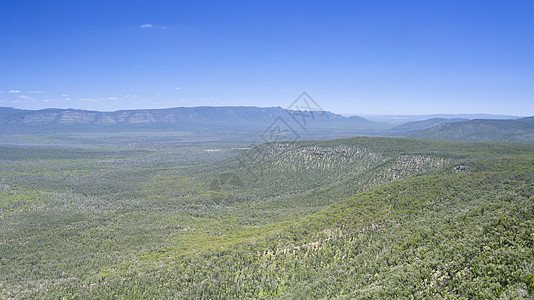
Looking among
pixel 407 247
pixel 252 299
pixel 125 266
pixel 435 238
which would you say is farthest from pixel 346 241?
pixel 125 266

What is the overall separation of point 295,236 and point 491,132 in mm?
189828

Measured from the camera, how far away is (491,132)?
17425 centimetres

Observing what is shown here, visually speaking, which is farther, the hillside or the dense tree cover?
the hillside

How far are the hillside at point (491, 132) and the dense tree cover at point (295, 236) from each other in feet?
338

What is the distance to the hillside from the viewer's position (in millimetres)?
160625

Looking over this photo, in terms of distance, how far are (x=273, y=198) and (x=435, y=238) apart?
1802 inches

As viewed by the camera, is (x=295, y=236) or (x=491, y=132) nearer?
(x=295, y=236)

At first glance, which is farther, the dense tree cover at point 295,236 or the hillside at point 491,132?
the hillside at point 491,132

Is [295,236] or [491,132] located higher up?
[491,132]

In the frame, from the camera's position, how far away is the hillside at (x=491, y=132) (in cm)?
16062

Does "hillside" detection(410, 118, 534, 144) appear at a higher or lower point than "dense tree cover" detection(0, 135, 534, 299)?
higher

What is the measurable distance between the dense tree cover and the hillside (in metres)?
103

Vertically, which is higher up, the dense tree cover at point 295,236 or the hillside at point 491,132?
the hillside at point 491,132

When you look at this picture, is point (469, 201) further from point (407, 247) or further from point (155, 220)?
point (155, 220)
